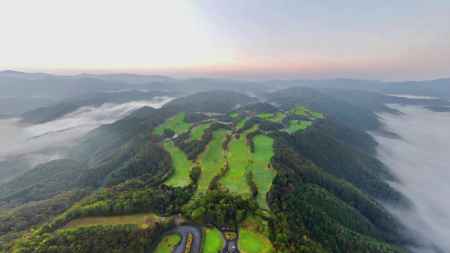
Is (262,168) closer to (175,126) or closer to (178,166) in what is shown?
Answer: (178,166)

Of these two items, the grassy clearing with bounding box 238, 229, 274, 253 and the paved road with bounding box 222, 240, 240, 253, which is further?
the grassy clearing with bounding box 238, 229, 274, 253

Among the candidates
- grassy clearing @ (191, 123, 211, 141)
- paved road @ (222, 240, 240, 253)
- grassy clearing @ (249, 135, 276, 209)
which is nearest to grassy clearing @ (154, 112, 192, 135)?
grassy clearing @ (191, 123, 211, 141)

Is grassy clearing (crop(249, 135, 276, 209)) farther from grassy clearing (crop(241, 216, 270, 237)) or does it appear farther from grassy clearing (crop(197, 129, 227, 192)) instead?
grassy clearing (crop(197, 129, 227, 192))

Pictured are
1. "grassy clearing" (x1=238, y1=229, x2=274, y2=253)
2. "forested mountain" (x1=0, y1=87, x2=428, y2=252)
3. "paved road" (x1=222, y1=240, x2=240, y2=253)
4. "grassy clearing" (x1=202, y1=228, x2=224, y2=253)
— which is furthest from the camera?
"forested mountain" (x1=0, y1=87, x2=428, y2=252)

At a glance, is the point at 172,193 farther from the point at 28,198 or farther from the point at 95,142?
the point at 95,142

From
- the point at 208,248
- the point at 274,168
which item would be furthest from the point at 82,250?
the point at 274,168

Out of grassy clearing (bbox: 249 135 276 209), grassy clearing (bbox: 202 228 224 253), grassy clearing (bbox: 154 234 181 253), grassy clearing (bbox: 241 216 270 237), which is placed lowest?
grassy clearing (bbox: 154 234 181 253)
